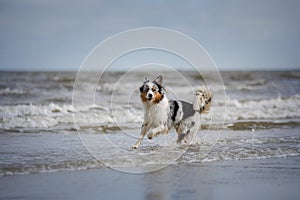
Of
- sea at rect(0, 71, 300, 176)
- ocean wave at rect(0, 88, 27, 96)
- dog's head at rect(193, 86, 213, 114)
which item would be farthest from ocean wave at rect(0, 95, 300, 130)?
ocean wave at rect(0, 88, 27, 96)

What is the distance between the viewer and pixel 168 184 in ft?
20.2

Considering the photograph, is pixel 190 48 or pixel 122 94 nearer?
pixel 190 48

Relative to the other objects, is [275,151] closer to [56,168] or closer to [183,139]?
[183,139]

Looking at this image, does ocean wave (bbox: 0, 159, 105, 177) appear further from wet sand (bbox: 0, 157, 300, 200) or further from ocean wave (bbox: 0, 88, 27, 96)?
ocean wave (bbox: 0, 88, 27, 96)

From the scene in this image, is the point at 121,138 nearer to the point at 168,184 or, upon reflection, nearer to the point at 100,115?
the point at 100,115

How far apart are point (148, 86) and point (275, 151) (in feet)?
8.58

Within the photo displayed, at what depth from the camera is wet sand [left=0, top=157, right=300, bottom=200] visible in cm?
567

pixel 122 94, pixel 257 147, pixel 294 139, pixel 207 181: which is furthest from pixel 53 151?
pixel 122 94

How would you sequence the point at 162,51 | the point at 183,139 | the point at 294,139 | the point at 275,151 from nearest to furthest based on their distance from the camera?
the point at 162,51
the point at 275,151
the point at 183,139
the point at 294,139

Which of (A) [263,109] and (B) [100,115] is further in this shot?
(A) [263,109]

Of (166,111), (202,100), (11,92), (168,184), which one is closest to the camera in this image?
(168,184)

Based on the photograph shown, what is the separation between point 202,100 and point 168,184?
3634 millimetres

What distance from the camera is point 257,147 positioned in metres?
9.16

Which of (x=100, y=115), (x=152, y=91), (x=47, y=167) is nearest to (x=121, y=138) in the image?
(x=152, y=91)
